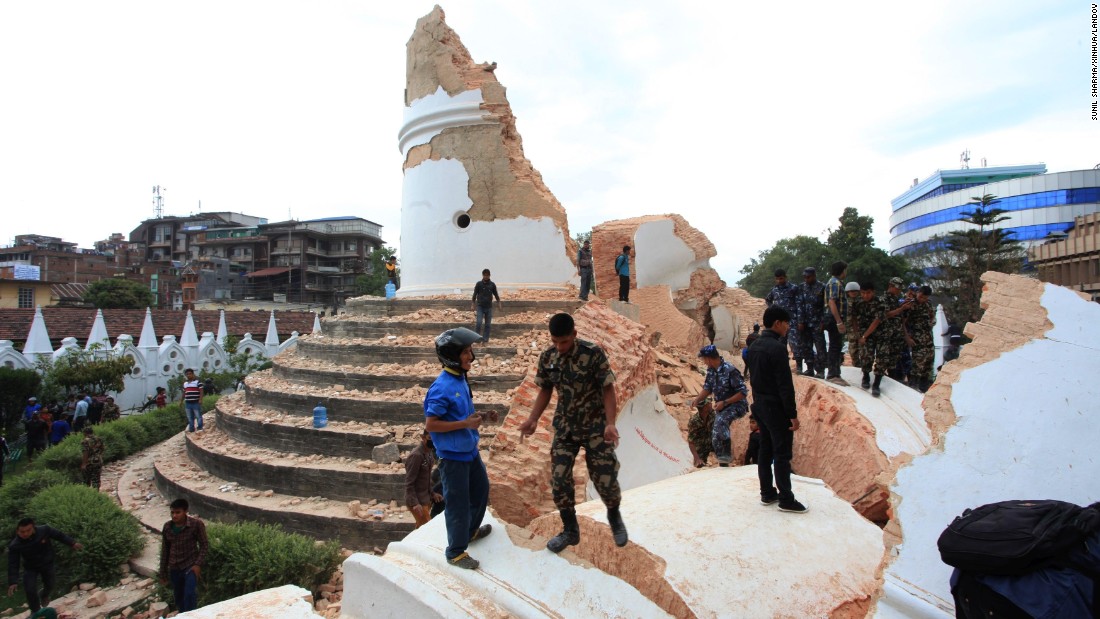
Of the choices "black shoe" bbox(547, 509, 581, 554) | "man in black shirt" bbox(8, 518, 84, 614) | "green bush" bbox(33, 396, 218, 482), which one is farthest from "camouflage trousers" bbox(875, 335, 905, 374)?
"green bush" bbox(33, 396, 218, 482)

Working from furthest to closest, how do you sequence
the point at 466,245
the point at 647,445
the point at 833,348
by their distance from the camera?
the point at 466,245, the point at 833,348, the point at 647,445

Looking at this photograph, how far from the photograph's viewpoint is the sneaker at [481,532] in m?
3.35

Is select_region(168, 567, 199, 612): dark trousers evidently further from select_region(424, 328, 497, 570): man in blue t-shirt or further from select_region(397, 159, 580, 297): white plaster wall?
select_region(397, 159, 580, 297): white plaster wall

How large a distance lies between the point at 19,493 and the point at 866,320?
34.1 feet

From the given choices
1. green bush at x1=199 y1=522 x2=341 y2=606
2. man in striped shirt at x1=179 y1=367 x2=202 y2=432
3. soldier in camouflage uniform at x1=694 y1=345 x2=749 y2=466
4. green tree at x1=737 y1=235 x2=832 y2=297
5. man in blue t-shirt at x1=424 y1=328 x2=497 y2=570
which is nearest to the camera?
man in blue t-shirt at x1=424 y1=328 x2=497 y2=570

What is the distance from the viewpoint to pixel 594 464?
3.15 m

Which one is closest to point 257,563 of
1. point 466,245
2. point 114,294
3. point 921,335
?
point 466,245

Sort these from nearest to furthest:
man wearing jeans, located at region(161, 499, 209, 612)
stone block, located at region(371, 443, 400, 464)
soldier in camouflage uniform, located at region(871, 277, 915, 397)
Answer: man wearing jeans, located at region(161, 499, 209, 612) < soldier in camouflage uniform, located at region(871, 277, 915, 397) < stone block, located at region(371, 443, 400, 464)

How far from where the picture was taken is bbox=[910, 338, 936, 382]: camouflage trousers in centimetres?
640

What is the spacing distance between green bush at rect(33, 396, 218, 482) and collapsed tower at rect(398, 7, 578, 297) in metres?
5.39

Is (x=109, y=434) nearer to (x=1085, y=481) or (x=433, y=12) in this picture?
(x=433, y=12)

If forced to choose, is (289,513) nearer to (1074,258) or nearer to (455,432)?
(455,432)

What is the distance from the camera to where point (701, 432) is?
18.5 ft

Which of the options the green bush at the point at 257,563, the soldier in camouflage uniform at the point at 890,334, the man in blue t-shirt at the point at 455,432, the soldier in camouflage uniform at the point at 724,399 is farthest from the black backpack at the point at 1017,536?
the green bush at the point at 257,563
